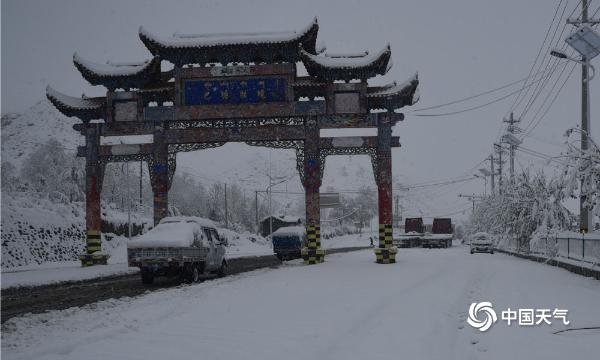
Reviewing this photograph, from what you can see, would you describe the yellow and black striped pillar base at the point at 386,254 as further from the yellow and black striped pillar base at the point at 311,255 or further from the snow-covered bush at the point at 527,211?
the snow-covered bush at the point at 527,211

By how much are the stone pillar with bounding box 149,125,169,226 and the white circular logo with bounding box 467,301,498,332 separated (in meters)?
18.1

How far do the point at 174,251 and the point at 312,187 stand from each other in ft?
35.0

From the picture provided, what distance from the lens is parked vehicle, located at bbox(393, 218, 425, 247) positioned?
61381 mm

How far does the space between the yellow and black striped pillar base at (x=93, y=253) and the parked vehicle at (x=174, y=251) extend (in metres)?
9.69

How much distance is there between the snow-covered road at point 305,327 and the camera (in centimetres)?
688

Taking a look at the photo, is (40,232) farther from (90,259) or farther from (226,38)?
(226,38)

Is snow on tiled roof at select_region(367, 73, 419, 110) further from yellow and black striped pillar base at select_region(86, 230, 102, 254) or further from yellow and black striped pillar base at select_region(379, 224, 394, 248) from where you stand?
yellow and black striped pillar base at select_region(86, 230, 102, 254)

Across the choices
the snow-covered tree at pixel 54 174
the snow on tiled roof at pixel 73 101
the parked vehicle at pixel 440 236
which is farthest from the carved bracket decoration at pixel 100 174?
A: the parked vehicle at pixel 440 236

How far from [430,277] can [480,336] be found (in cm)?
982

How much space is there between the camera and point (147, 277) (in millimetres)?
16344

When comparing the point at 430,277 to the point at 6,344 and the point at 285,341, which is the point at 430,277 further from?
the point at 6,344

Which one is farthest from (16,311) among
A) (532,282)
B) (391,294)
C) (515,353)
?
(532,282)

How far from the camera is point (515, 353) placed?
273 inches

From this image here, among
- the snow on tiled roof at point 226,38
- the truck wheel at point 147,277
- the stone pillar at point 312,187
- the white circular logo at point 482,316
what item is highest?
the snow on tiled roof at point 226,38
